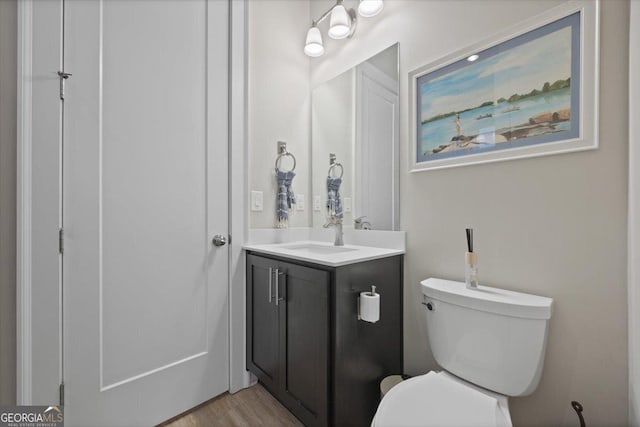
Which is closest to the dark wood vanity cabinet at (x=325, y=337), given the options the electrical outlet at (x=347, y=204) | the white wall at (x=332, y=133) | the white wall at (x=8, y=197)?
the electrical outlet at (x=347, y=204)

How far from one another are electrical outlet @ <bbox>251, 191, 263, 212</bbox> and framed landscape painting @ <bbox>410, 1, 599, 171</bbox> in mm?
967

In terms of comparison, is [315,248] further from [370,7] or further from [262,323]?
[370,7]

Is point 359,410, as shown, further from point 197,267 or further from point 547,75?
point 547,75

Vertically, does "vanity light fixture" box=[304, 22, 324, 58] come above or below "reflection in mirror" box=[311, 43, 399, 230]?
above

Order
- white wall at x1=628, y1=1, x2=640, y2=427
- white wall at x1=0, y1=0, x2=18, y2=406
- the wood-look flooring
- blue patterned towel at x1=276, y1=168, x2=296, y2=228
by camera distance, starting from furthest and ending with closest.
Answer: blue patterned towel at x1=276, y1=168, x2=296, y2=228
the wood-look flooring
white wall at x1=0, y1=0, x2=18, y2=406
white wall at x1=628, y1=1, x2=640, y2=427

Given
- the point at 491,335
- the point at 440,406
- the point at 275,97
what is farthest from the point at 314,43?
the point at 440,406

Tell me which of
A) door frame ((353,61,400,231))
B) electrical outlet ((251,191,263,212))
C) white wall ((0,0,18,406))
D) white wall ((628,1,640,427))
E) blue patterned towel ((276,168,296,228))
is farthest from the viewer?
blue patterned towel ((276,168,296,228))

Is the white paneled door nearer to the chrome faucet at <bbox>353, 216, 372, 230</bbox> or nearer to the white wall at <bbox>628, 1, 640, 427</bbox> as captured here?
the chrome faucet at <bbox>353, 216, 372, 230</bbox>

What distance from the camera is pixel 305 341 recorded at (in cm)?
125

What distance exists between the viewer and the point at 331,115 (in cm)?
194

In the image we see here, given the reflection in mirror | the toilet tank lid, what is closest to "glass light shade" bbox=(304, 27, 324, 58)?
the reflection in mirror

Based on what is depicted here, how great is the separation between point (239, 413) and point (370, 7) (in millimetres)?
2322

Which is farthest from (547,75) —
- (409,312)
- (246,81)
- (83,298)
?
(83,298)

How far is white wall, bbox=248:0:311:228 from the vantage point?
178 centimetres
